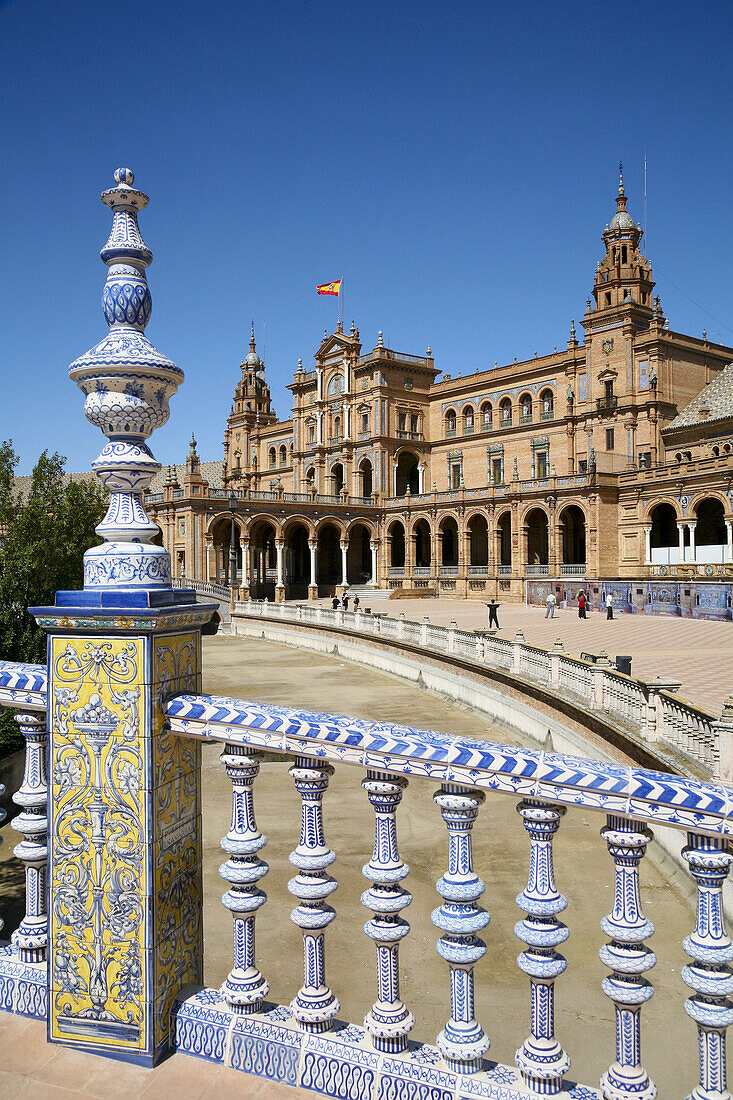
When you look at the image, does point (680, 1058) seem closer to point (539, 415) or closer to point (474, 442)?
point (539, 415)

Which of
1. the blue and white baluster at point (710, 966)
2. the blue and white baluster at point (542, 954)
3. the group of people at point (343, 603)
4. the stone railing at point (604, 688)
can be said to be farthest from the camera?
the group of people at point (343, 603)

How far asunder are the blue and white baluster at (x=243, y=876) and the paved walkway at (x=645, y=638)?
9.76 metres

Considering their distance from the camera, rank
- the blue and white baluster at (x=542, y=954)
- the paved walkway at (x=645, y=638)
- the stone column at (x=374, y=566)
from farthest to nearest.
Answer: the stone column at (x=374, y=566) → the paved walkway at (x=645, y=638) → the blue and white baluster at (x=542, y=954)

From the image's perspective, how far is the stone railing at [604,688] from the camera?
7.95m

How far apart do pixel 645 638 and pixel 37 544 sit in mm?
17040

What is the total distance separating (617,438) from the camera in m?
42.3

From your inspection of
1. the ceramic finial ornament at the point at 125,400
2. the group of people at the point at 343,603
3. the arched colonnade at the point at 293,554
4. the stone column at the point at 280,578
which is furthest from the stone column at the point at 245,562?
the ceramic finial ornament at the point at 125,400

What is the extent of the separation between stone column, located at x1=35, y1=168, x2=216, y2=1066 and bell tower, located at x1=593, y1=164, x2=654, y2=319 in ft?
144

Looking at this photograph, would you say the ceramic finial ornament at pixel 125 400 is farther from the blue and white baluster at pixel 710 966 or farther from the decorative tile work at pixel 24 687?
the blue and white baluster at pixel 710 966

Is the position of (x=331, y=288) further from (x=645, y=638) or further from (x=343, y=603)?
(x=645, y=638)

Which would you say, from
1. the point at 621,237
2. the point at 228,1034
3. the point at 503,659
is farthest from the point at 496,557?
the point at 228,1034

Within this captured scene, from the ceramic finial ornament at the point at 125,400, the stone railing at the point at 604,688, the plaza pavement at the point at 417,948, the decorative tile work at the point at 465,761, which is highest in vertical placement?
the ceramic finial ornament at the point at 125,400

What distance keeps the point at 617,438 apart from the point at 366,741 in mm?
43284

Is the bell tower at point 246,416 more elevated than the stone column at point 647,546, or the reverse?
the bell tower at point 246,416
